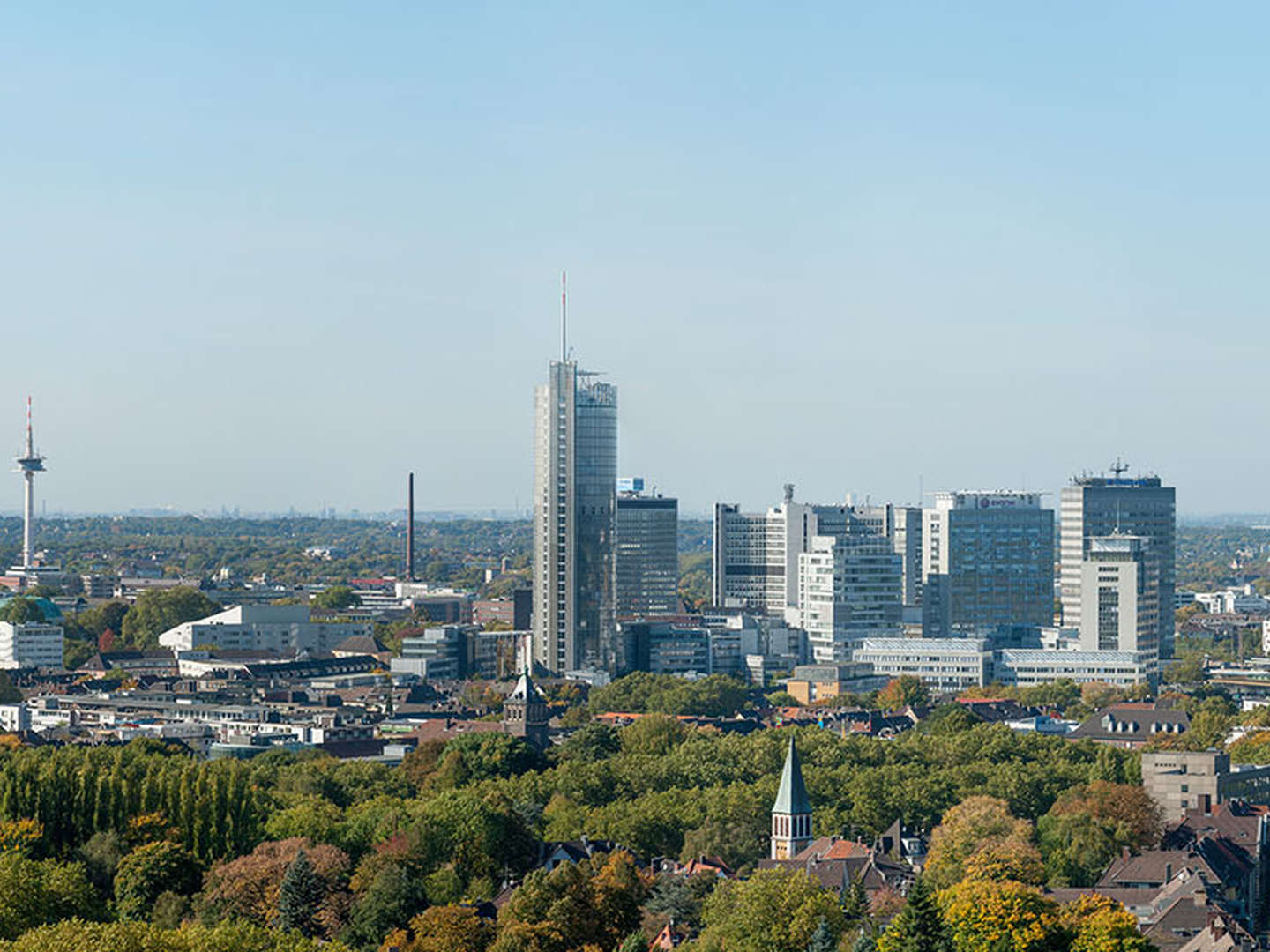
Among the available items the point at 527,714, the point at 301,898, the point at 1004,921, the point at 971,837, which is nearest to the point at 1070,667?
the point at 527,714

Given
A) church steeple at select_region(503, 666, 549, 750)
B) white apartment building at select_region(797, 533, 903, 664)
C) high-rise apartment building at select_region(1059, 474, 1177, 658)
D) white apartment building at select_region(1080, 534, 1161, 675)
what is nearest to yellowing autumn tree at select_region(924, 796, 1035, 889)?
church steeple at select_region(503, 666, 549, 750)

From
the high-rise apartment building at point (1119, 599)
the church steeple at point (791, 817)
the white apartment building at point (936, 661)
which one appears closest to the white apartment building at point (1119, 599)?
the high-rise apartment building at point (1119, 599)

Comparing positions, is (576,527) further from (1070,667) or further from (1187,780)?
(1187,780)

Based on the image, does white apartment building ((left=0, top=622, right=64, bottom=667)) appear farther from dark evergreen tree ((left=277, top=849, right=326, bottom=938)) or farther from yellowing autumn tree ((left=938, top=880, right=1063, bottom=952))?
yellowing autumn tree ((left=938, top=880, right=1063, bottom=952))

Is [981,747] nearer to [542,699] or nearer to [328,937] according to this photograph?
[542,699]

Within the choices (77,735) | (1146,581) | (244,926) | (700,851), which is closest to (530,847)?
(700,851)
